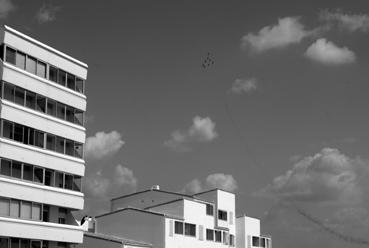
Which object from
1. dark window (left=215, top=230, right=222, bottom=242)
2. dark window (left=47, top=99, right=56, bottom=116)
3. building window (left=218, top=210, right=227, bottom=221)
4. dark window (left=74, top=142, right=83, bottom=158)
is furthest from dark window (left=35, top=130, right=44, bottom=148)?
building window (left=218, top=210, right=227, bottom=221)

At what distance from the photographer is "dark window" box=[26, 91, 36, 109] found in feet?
221

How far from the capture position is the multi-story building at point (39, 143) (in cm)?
6400

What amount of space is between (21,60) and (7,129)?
6.43m

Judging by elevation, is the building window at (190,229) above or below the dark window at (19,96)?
below

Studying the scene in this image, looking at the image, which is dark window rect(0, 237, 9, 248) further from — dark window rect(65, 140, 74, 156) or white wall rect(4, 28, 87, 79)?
white wall rect(4, 28, 87, 79)

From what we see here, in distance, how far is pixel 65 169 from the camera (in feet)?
233

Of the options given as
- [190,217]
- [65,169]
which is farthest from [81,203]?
[190,217]

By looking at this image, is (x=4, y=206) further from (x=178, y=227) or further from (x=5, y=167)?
(x=178, y=227)

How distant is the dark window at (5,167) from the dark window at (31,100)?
19.8 feet

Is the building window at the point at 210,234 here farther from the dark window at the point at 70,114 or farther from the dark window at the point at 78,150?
the dark window at the point at 70,114

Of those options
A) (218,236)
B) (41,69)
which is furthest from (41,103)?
(218,236)

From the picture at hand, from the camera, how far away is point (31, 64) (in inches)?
2670

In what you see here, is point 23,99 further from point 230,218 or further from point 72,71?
point 230,218

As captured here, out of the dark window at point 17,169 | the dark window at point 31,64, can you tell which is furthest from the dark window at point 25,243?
the dark window at point 31,64
